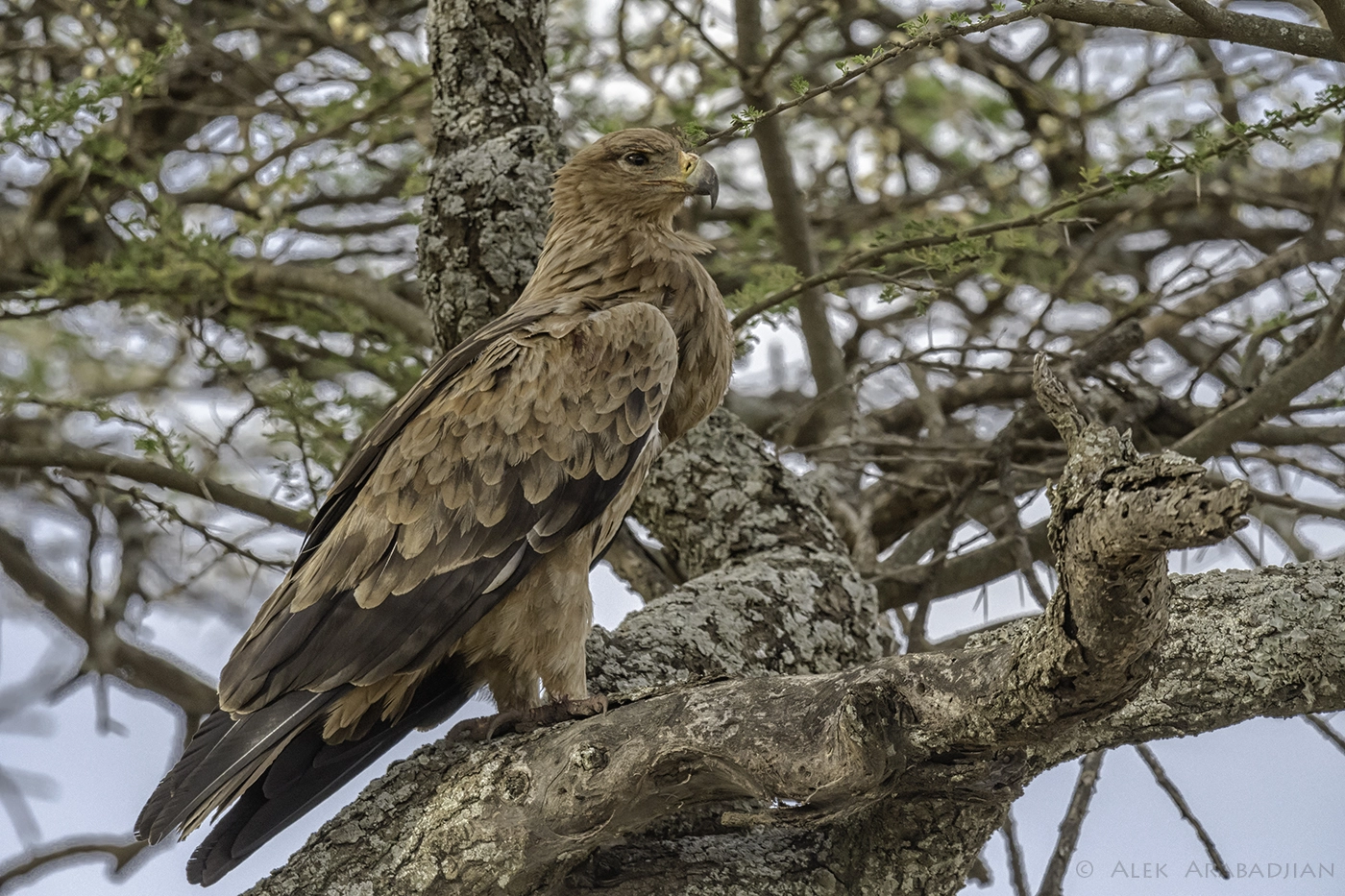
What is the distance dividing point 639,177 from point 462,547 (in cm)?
142

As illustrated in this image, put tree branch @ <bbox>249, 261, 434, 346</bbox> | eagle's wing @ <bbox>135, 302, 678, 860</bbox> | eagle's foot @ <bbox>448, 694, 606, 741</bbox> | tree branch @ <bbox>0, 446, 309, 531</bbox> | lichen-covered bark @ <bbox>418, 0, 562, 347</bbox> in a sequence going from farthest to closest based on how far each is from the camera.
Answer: tree branch @ <bbox>249, 261, 434, 346</bbox>
tree branch @ <bbox>0, 446, 309, 531</bbox>
lichen-covered bark @ <bbox>418, 0, 562, 347</bbox>
eagle's foot @ <bbox>448, 694, 606, 741</bbox>
eagle's wing @ <bbox>135, 302, 678, 860</bbox>

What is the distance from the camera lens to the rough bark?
2.03 meters

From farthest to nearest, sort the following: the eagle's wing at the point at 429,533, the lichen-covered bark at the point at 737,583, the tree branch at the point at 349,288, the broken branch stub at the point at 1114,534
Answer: the tree branch at the point at 349,288
the lichen-covered bark at the point at 737,583
the eagle's wing at the point at 429,533
the broken branch stub at the point at 1114,534

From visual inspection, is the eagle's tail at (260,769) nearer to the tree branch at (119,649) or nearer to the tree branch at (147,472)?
the tree branch at (147,472)

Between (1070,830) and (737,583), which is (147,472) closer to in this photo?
(737,583)

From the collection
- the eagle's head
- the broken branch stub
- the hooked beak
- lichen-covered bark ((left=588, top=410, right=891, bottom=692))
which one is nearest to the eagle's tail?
lichen-covered bark ((left=588, top=410, right=891, bottom=692))

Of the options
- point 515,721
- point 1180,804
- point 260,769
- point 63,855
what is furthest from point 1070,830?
point 63,855

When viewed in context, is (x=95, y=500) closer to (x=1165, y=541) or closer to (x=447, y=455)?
(x=447, y=455)

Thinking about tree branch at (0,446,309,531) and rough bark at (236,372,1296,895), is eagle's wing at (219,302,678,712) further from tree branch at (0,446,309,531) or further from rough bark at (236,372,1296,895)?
tree branch at (0,446,309,531)

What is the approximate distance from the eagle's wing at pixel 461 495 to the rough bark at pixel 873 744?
1.16ft

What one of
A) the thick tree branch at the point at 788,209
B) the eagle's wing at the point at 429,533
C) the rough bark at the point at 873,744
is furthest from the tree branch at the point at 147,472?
the thick tree branch at the point at 788,209

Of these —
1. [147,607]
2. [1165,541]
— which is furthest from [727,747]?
[147,607]

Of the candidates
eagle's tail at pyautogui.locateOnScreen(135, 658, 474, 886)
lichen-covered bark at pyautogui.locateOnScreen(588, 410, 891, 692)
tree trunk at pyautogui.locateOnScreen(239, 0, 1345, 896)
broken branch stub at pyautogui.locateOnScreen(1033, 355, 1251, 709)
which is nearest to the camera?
broken branch stub at pyautogui.locateOnScreen(1033, 355, 1251, 709)

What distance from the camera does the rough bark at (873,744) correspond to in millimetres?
2031
